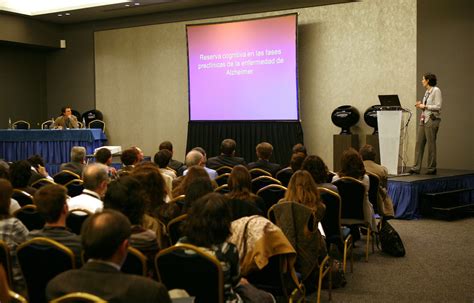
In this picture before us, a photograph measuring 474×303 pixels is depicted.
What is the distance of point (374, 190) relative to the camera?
18.6ft

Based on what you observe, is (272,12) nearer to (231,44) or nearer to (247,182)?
(231,44)

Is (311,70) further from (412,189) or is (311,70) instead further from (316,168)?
(316,168)

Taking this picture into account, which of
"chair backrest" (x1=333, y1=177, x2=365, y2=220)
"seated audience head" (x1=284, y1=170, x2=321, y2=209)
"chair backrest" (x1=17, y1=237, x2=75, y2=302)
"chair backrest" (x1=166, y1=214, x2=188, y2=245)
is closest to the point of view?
A: "chair backrest" (x1=17, y1=237, x2=75, y2=302)

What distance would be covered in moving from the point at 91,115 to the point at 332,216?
35.2ft

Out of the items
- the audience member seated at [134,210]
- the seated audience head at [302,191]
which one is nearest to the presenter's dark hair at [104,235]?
the audience member seated at [134,210]

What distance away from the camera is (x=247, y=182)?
391cm

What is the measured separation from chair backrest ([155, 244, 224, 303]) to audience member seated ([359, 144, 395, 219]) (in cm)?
344

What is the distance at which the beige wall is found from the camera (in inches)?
404

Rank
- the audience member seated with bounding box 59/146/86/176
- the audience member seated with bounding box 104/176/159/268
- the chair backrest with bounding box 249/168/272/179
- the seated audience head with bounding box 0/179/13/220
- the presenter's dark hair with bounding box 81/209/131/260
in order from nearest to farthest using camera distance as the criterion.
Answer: the presenter's dark hair with bounding box 81/209/131/260 → the audience member seated with bounding box 104/176/159/268 → the seated audience head with bounding box 0/179/13/220 → the chair backrest with bounding box 249/168/272/179 → the audience member seated with bounding box 59/146/86/176

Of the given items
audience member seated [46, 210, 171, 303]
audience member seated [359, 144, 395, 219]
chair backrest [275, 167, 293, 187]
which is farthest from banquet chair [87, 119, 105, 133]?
audience member seated [46, 210, 171, 303]

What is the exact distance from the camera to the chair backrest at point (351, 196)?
513cm

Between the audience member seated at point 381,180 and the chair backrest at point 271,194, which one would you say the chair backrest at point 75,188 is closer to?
the chair backrest at point 271,194

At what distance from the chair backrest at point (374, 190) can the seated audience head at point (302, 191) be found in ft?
5.73

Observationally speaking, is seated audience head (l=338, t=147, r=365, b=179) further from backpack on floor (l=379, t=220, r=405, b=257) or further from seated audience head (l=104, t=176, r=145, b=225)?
seated audience head (l=104, t=176, r=145, b=225)
